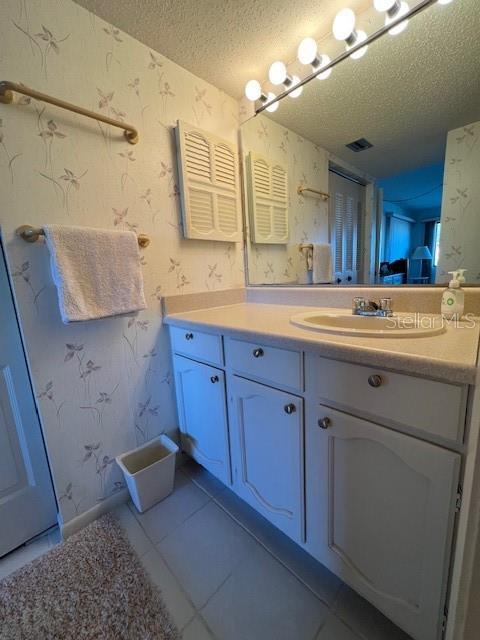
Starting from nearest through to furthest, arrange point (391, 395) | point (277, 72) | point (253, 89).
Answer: point (391, 395) < point (277, 72) < point (253, 89)

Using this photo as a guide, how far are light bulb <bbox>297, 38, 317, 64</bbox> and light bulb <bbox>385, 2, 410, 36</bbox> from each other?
27cm

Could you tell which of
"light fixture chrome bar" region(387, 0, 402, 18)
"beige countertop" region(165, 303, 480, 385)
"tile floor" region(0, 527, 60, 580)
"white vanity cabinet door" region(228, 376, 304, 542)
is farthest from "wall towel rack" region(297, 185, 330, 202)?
"tile floor" region(0, 527, 60, 580)

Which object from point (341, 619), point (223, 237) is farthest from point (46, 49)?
point (341, 619)

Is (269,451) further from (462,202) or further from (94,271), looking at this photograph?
(462,202)

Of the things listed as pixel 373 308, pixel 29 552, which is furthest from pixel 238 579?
pixel 373 308

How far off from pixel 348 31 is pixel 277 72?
34 centimetres

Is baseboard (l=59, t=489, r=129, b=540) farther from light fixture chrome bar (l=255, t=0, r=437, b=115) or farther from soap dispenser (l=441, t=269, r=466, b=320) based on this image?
light fixture chrome bar (l=255, t=0, r=437, b=115)

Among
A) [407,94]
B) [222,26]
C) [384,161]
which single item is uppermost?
[222,26]

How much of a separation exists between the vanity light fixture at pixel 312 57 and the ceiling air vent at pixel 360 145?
319 mm

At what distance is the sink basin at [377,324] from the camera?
0.75m

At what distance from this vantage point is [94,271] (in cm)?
104

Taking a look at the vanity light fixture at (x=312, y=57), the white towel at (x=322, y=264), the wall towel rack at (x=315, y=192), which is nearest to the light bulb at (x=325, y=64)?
the vanity light fixture at (x=312, y=57)

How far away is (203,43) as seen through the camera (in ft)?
3.81

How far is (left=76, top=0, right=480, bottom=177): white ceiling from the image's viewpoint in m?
0.90
